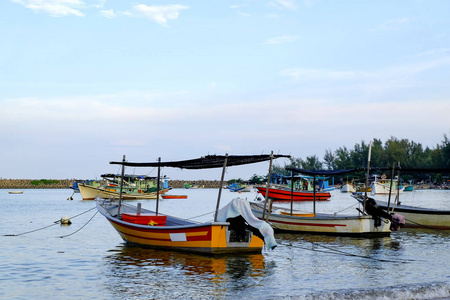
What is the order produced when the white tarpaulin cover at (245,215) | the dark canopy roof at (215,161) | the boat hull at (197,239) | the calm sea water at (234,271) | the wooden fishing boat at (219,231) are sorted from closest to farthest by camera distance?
the calm sea water at (234,271) → the white tarpaulin cover at (245,215) → the wooden fishing boat at (219,231) → the boat hull at (197,239) → the dark canopy roof at (215,161)

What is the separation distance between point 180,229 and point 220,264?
6.57 feet

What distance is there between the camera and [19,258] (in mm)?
17188

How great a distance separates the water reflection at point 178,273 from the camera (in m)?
11.7

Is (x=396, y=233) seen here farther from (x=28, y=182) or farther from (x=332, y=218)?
(x=28, y=182)

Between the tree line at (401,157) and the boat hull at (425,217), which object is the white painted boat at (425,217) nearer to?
the boat hull at (425,217)

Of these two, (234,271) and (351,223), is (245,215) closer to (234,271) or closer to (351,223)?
(234,271)

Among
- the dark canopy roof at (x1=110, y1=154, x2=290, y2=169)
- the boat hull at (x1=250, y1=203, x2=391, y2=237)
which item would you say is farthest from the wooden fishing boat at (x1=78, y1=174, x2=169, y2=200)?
the dark canopy roof at (x1=110, y1=154, x2=290, y2=169)

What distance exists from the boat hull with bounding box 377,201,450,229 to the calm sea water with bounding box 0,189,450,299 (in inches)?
196

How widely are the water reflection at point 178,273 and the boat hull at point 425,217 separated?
518 inches

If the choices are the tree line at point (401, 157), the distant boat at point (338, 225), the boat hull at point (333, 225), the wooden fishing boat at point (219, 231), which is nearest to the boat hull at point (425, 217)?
the distant boat at point (338, 225)

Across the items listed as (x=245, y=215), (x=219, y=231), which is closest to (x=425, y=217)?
(x=245, y=215)

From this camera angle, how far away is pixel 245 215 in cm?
1534

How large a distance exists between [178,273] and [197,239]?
2043 millimetres

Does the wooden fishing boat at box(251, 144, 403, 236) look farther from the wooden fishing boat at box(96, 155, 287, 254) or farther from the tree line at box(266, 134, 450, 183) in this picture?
the tree line at box(266, 134, 450, 183)
